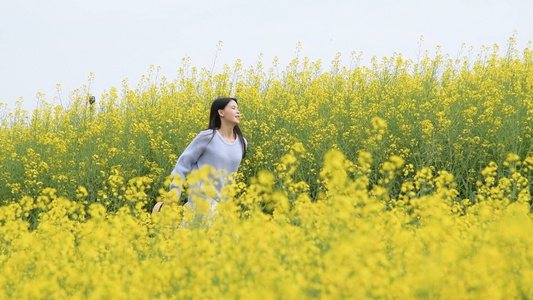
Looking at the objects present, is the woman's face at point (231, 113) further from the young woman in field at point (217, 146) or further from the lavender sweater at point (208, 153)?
the lavender sweater at point (208, 153)

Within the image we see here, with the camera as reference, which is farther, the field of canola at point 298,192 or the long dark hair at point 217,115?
the long dark hair at point 217,115

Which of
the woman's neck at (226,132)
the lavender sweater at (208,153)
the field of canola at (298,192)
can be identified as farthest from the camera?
the woman's neck at (226,132)

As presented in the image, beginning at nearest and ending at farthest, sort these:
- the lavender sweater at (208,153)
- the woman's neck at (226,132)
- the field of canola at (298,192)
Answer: the field of canola at (298,192), the lavender sweater at (208,153), the woman's neck at (226,132)

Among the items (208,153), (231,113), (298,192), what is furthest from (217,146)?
(298,192)

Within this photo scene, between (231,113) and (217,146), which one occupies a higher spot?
(231,113)

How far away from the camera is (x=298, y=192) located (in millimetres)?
8484

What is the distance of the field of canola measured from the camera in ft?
9.37

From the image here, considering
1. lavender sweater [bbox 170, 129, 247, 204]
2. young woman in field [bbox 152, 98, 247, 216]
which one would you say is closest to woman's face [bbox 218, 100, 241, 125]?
young woman in field [bbox 152, 98, 247, 216]

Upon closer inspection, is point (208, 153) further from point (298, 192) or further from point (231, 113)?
point (298, 192)

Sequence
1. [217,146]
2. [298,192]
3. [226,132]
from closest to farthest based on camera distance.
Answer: [217,146] < [226,132] < [298,192]

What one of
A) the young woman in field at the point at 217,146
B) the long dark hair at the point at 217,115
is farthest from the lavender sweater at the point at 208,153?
the long dark hair at the point at 217,115

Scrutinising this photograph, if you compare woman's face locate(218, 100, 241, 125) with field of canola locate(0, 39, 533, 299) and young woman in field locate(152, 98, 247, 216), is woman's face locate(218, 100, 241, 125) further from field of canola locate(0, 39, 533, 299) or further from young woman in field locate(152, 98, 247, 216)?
field of canola locate(0, 39, 533, 299)

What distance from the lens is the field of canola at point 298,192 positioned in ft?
9.37

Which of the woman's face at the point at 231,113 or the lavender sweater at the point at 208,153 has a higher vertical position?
the woman's face at the point at 231,113
